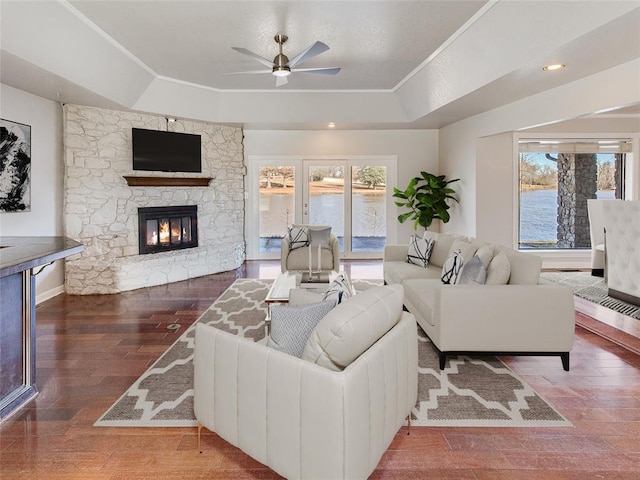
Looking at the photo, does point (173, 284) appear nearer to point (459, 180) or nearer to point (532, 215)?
point (459, 180)

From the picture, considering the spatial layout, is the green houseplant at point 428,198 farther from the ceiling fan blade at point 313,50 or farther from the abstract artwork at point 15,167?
the abstract artwork at point 15,167

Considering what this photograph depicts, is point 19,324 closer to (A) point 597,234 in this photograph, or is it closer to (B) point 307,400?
(B) point 307,400

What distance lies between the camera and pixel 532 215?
7.17 metres

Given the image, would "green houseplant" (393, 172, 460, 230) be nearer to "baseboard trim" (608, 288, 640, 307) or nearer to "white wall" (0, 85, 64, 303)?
"baseboard trim" (608, 288, 640, 307)

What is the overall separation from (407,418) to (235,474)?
0.96 m

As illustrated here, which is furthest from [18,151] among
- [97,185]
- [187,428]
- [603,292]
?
[603,292]

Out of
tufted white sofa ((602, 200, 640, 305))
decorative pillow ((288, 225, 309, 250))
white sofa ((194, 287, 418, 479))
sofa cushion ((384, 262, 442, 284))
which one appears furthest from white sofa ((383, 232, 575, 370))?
decorative pillow ((288, 225, 309, 250))

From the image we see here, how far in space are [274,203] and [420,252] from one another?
3913 millimetres

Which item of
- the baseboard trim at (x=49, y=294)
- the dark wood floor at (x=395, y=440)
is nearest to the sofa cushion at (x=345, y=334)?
the dark wood floor at (x=395, y=440)

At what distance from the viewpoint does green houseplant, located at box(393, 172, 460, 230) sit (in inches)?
280

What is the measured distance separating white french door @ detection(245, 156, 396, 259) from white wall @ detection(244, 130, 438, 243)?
18cm

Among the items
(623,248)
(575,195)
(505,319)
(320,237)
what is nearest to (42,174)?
(320,237)

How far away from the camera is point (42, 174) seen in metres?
5.07

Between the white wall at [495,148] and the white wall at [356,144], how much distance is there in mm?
311
